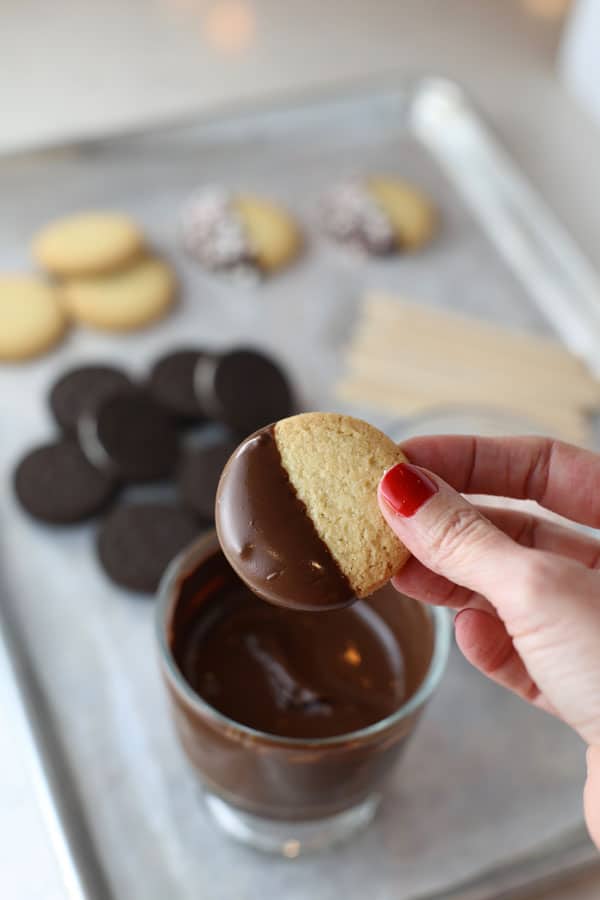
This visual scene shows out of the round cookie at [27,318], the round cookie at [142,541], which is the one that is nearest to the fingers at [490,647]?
the round cookie at [142,541]

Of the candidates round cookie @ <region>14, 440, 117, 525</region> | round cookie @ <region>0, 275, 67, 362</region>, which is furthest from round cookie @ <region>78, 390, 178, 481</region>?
round cookie @ <region>0, 275, 67, 362</region>

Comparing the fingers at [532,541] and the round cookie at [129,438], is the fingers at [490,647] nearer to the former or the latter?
the fingers at [532,541]

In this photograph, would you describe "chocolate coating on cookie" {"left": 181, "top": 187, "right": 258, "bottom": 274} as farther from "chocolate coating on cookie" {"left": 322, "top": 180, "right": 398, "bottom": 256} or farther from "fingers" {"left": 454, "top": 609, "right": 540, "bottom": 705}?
"fingers" {"left": 454, "top": 609, "right": 540, "bottom": 705}

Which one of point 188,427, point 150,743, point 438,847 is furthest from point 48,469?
point 438,847

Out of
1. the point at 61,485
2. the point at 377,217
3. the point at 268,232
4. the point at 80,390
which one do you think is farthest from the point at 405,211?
the point at 61,485

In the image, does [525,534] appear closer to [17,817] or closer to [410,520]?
[410,520]
